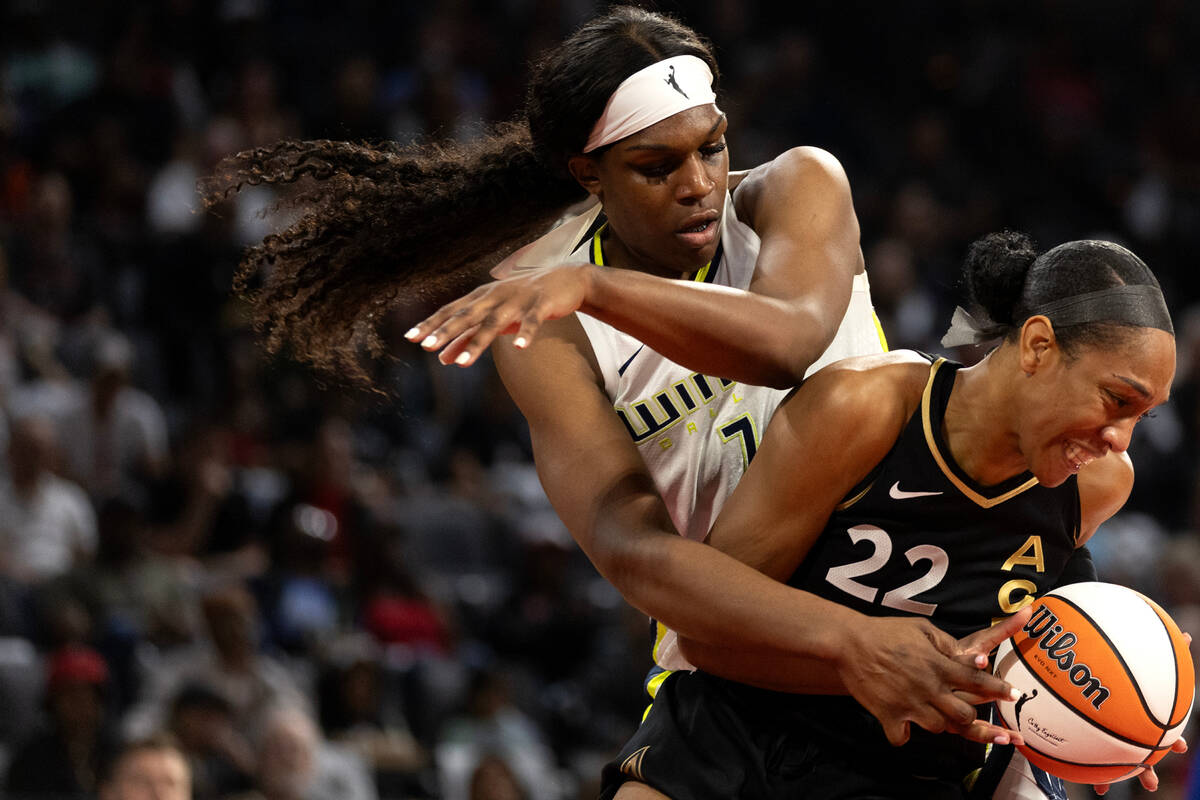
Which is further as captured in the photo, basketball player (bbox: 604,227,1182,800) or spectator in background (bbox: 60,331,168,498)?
spectator in background (bbox: 60,331,168,498)

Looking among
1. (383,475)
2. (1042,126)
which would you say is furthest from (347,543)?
(1042,126)

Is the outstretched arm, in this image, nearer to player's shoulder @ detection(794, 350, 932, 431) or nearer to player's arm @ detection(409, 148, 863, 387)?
player's shoulder @ detection(794, 350, 932, 431)

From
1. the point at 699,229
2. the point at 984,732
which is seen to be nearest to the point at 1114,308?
the point at 984,732

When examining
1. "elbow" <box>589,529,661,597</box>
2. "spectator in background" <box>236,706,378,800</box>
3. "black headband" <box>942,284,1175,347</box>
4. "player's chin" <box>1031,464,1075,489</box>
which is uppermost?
"black headband" <box>942,284,1175,347</box>

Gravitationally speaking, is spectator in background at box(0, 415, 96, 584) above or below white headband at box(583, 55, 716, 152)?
below

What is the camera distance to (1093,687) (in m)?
2.65

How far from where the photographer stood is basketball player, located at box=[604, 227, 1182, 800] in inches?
104

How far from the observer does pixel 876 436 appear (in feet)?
8.99

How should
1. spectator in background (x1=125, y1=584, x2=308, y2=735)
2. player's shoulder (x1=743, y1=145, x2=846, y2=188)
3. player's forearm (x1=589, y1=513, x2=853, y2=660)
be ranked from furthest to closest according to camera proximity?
spectator in background (x1=125, y1=584, x2=308, y2=735)
player's shoulder (x1=743, y1=145, x2=846, y2=188)
player's forearm (x1=589, y1=513, x2=853, y2=660)

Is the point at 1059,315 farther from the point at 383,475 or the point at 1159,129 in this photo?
the point at 1159,129

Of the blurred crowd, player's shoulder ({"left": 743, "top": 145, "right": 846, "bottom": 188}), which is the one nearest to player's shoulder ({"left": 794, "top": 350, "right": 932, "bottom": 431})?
player's shoulder ({"left": 743, "top": 145, "right": 846, "bottom": 188})

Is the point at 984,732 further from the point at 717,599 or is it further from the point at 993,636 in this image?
the point at 717,599

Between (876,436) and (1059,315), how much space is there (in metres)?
0.38

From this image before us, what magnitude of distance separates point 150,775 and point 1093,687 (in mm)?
3357
